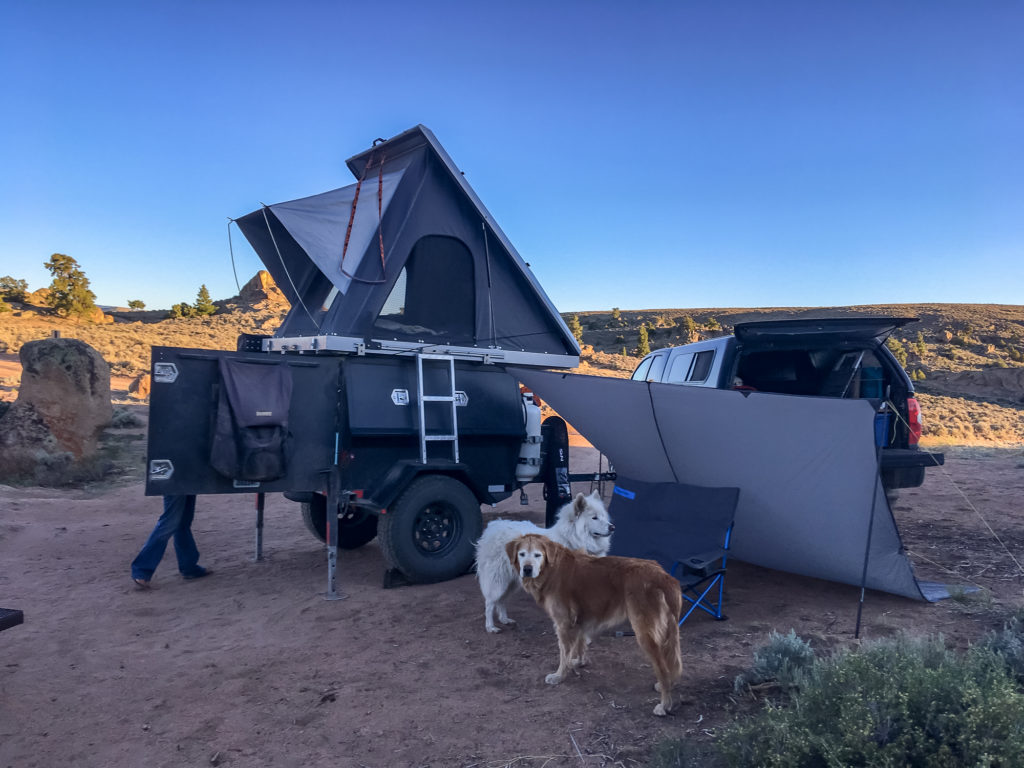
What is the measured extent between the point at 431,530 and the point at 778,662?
345 cm

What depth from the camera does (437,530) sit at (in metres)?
6.53

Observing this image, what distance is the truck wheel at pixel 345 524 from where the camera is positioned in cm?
782

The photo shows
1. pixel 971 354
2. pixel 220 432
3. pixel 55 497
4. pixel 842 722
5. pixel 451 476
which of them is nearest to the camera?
pixel 842 722

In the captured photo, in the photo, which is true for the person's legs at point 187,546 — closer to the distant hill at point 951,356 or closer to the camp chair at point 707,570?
the camp chair at point 707,570

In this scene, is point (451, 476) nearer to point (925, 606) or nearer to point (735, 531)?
point (735, 531)

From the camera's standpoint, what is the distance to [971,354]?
42.3 meters

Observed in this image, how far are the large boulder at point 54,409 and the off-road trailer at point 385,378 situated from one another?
7699mm

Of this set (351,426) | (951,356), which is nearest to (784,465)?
(351,426)

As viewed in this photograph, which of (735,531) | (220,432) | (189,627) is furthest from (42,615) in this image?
(735,531)

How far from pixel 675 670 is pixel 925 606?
9.75ft

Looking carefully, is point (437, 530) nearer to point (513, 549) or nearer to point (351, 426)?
point (351, 426)

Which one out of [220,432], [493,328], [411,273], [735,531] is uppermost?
[411,273]

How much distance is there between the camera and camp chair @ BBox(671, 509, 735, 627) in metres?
5.11

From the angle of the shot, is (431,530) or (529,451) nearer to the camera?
(431,530)
